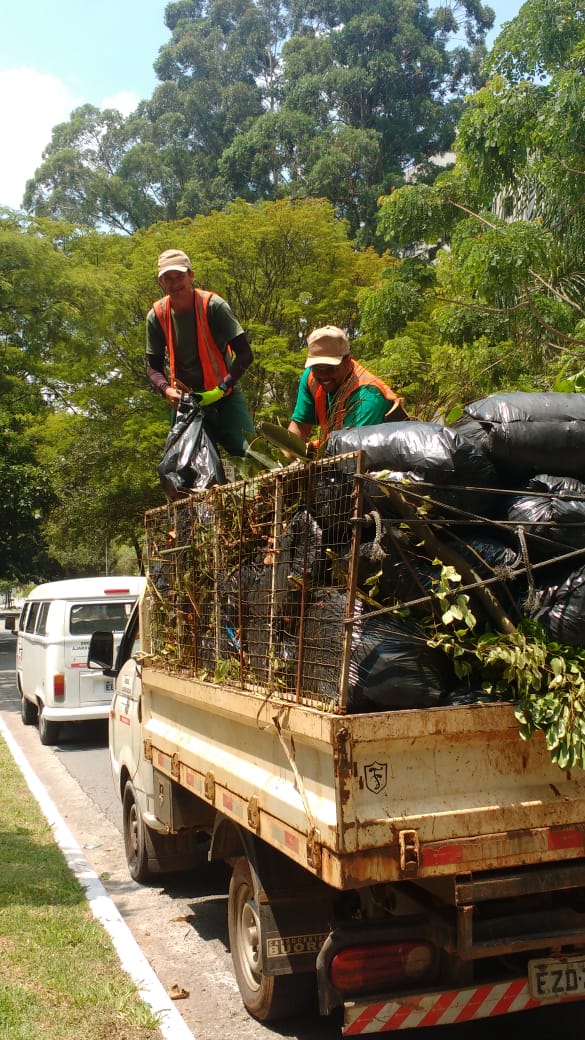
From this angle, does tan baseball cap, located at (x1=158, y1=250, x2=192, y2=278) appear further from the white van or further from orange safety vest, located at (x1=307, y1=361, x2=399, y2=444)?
the white van

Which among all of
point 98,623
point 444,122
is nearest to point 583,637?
point 98,623

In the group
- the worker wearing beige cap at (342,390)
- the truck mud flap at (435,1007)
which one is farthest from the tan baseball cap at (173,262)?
the truck mud flap at (435,1007)

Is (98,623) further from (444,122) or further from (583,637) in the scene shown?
(444,122)

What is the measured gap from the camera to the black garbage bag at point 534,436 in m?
3.57

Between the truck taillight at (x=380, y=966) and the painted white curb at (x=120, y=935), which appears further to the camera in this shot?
the painted white curb at (x=120, y=935)

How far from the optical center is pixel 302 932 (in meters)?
3.69

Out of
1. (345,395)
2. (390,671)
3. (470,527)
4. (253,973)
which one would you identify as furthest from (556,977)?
(345,395)

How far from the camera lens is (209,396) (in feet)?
20.0

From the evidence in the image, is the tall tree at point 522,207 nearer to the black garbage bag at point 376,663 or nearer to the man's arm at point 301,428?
the man's arm at point 301,428

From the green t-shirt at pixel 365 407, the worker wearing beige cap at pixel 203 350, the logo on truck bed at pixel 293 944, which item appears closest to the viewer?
the logo on truck bed at pixel 293 944

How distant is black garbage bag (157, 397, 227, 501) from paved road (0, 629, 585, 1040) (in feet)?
7.67

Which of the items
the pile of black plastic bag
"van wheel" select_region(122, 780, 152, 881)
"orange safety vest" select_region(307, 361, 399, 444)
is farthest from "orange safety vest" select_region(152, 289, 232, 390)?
the pile of black plastic bag

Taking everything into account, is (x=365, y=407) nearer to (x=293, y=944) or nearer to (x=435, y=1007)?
(x=293, y=944)

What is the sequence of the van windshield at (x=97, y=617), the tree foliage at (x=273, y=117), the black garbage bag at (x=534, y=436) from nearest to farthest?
1. the black garbage bag at (x=534, y=436)
2. the van windshield at (x=97, y=617)
3. the tree foliage at (x=273, y=117)
